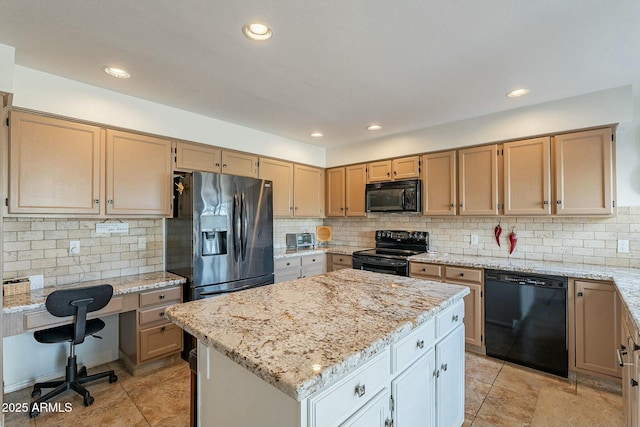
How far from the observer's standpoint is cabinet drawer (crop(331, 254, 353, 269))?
13.3 ft

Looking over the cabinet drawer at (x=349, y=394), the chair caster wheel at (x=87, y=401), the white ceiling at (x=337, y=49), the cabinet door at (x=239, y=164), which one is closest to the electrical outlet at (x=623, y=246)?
the white ceiling at (x=337, y=49)

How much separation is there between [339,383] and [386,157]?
3410 millimetres

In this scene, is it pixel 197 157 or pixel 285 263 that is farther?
pixel 285 263

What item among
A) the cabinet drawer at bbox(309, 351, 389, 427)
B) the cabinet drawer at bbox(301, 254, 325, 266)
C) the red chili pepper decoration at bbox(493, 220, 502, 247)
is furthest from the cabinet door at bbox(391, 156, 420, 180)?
the cabinet drawer at bbox(309, 351, 389, 427)

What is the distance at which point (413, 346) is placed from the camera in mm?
1366

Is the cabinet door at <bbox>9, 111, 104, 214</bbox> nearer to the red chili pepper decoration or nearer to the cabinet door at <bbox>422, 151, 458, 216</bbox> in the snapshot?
the cabinet door at <bbox>422, 151, 458, 216</bbox>

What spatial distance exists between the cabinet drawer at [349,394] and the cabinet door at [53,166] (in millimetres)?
2504

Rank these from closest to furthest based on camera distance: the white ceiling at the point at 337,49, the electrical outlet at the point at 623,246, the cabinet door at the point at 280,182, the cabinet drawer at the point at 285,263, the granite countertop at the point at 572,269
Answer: the white ceiling at the point at 337,49 → the granite countertop at the point at 572,269 → the electrical outlet at the point at 623,246 → the cabinet drawer at the point at 285,263 → the cabinet door at the point at 280,182

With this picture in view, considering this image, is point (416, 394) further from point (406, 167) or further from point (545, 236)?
point (406, 167)

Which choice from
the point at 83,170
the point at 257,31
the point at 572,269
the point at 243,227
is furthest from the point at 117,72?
the point at 572,269

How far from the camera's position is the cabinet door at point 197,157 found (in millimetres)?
2982

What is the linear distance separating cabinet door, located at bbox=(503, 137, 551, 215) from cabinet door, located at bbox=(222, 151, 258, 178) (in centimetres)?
281

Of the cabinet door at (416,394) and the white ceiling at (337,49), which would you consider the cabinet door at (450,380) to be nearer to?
the cabinet door at (416,394)

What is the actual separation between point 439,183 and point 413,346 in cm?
258
